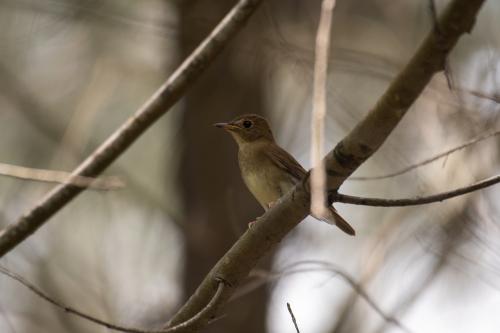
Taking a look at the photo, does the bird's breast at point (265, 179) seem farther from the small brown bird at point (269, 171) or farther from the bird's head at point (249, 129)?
the bird's head at point (249, 129)

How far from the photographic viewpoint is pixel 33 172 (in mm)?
4000

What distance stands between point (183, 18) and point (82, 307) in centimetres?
276

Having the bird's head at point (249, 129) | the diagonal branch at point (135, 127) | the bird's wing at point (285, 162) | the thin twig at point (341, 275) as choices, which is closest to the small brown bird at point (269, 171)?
the bird's wing at point (285, 162)

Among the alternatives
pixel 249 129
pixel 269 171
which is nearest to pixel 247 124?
pixel 249 129

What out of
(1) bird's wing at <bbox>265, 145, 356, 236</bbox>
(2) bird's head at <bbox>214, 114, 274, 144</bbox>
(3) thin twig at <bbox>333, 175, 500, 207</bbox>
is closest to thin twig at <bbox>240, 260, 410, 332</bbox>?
(1) bird's wing at <bbox>265, 145, 356, 236</bbox>

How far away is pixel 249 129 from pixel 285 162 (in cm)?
79

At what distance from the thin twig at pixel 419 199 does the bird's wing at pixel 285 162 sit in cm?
245

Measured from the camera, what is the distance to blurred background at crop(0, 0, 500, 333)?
6.13 m

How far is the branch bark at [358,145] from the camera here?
2436 mm

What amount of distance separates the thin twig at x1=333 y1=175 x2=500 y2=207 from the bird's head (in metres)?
3.31

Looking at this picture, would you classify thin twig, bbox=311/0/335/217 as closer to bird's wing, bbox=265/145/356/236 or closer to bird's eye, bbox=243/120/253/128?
bird's wing, bbox=265/145/356/236

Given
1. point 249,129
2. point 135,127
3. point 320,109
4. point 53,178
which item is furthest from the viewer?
point 249,129

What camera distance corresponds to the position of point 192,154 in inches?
315

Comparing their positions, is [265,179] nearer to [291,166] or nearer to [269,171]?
[269,171]
